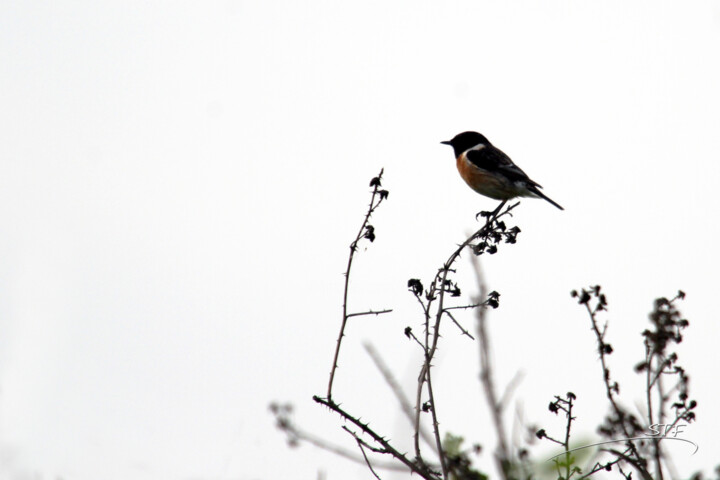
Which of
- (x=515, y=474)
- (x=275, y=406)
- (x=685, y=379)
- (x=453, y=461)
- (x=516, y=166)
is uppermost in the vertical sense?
→ (x=516, y=166)

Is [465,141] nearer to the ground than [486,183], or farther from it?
farther from it

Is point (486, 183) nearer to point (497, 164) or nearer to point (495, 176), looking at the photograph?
point (495, 176)

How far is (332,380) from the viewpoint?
8.53ft

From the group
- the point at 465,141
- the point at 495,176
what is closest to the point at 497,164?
the point at 495,176

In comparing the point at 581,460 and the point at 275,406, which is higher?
the point at 275,406

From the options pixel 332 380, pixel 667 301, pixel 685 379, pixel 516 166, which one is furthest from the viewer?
pixel 516 166

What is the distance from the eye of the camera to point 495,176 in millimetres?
7965

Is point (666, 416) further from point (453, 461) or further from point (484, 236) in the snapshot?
A: point (484, 236)

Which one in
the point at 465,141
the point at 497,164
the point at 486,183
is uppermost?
the point at 465,141

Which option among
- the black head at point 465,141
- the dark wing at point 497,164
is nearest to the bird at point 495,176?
the dark wing at point 497,164

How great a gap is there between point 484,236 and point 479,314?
1.05 meters

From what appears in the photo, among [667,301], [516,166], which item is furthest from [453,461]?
[516,166]

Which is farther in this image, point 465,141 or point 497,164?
point 465,141

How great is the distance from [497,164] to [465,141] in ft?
3.24
